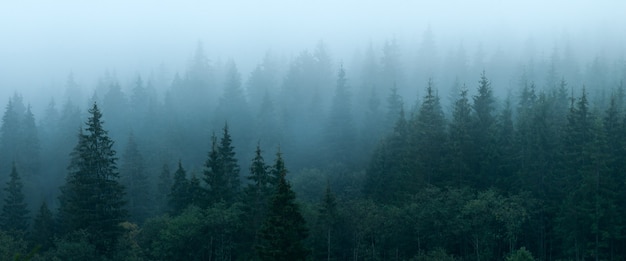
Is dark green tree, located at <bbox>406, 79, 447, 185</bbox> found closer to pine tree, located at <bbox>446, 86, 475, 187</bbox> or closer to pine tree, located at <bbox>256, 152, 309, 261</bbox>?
pine tree, located at <bbox>446, 86, 475, 187</bbox>

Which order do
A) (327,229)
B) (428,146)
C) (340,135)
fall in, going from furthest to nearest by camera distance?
(340,135) → (428,146) → (327,229)

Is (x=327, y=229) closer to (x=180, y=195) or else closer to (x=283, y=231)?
(x=283, y=231)

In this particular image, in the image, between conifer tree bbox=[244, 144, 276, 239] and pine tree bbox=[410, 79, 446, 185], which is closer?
conifer tree bbox=[244, 144, 276, 239]

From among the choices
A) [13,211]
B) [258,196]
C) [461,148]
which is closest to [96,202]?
[258,196]

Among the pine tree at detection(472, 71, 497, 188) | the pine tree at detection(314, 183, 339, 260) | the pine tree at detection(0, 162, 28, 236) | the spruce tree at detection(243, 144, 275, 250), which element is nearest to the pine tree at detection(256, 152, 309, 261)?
the pine tree at detection(314, 183, 339, 260)

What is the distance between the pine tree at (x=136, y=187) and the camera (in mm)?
74625

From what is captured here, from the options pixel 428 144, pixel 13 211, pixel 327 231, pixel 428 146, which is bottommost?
pixel 327 231

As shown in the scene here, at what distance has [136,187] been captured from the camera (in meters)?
77.6

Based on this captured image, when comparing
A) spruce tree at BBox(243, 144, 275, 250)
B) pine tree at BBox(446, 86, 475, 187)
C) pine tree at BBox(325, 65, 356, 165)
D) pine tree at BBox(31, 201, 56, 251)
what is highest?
pine tree at BBox(325, 65, 356, 165)

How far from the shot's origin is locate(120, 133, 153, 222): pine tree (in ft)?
245

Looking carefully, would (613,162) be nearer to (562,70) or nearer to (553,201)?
(553,201)

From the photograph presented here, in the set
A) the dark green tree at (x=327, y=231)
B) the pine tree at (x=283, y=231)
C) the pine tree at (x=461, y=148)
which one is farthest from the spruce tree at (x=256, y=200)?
the pine tree at (x=461, y=148)

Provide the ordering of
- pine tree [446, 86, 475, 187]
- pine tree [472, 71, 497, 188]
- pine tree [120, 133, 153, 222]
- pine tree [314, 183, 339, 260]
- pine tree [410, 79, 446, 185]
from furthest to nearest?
pine tree [120, 133, 153, 222] < pine tree [410, 79, 446, 185] < pine tree [472, 71, 497, 188] < pine tree [446, 86, 475, 187] < pine tree [314, 183, 339, 260]

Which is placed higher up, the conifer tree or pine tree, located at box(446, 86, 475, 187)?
pine tree, located at box(446, 86, 475, 187)
